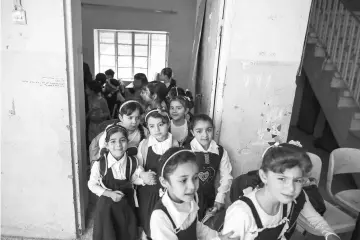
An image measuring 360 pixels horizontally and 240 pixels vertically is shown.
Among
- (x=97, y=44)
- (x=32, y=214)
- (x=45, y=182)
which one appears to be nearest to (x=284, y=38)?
(x=45, y=182)

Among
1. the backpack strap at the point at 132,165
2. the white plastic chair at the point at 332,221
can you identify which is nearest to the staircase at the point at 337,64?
the white plastic chair at the point at 332,221

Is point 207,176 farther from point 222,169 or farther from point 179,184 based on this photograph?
point 179,184

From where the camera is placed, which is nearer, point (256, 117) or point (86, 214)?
point (256, 117)

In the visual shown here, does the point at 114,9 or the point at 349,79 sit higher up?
the point at 114,9

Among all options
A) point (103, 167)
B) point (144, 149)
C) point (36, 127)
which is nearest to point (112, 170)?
point (103, 167)

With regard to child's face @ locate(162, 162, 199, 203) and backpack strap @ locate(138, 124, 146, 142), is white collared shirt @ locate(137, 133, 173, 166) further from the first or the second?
child's face @ locate(162, 162, 199, 203)

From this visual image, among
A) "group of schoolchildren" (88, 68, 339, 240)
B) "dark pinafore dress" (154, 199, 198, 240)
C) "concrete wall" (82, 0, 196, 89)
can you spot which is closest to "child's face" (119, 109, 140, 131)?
"group of schoolchildren" (88, 68, 339, 240)

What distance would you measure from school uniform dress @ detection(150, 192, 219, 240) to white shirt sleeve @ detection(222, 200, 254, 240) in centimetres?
10

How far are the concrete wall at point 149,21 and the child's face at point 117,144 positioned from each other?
4.32 meters

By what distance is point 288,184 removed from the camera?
151 cm

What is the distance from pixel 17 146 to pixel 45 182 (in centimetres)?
36

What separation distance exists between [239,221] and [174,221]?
0.34 m

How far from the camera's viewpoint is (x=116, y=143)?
7.13ft

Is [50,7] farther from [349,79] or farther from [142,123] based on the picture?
[349,79]
